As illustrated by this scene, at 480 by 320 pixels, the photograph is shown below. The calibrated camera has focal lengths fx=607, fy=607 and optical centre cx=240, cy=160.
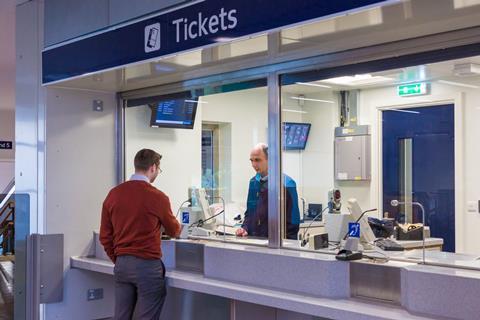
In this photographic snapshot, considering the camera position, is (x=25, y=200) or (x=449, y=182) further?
(x=449, y=182)

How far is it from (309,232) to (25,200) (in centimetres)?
230

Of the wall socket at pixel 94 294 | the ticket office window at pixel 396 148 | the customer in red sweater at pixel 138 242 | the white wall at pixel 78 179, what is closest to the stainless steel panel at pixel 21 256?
the white wall at pixel 78 179

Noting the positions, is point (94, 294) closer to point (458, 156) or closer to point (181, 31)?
point (181, 31)

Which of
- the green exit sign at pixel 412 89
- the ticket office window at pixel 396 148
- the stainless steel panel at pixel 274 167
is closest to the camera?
the stainless steel panel at pixel 274 167

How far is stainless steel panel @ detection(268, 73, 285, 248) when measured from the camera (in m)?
3.91

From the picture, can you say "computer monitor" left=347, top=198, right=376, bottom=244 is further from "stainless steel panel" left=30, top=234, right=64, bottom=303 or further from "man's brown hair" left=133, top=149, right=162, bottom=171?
"stainless steel panel" left=30, top=234, right=64, bottom=303

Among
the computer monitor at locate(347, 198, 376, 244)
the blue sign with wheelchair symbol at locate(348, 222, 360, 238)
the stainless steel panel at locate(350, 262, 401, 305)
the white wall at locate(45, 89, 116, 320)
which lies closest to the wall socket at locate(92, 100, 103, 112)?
the white wall at locate(45, 89, 116, 320)

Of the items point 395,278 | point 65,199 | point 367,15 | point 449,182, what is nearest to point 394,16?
point 367,15

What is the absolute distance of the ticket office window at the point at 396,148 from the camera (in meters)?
6.14

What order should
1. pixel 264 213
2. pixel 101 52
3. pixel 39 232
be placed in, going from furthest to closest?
1. pixel 39 232
2. pixel 264 213
3. pixel 101 52

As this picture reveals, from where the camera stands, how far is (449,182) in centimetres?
641

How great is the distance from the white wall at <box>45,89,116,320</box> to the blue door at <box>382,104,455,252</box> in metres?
2.94

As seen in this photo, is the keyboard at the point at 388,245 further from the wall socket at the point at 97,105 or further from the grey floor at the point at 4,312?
the grey floor at the point at 4,312

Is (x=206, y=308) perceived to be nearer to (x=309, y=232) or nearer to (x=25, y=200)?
(x=309, y=232)
